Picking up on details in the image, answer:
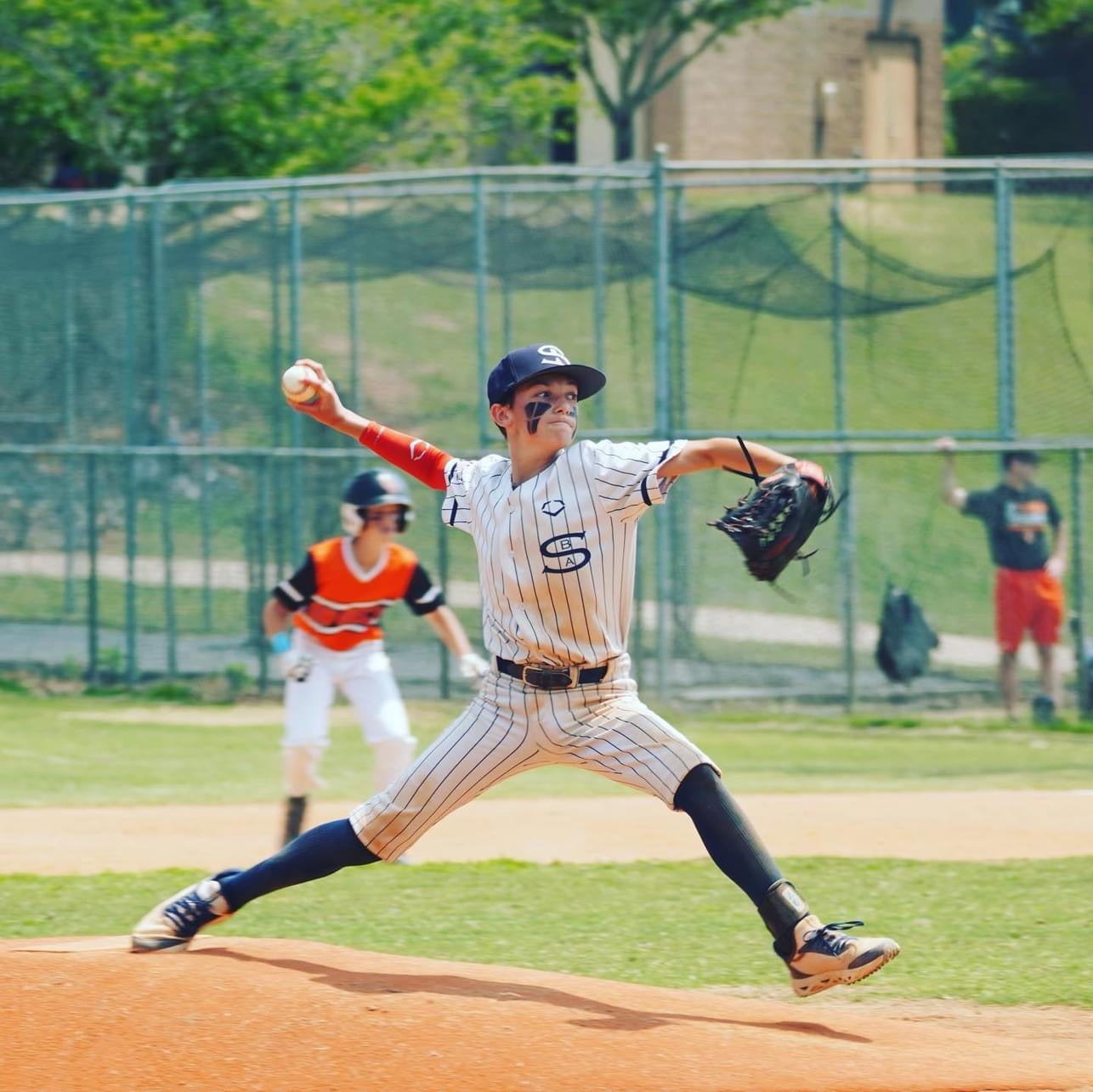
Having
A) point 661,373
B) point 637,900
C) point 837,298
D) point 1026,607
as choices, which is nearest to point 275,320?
point 661,373

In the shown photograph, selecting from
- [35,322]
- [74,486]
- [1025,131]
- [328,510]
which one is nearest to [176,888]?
[328,510]

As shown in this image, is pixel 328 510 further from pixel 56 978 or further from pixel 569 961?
pixel 56 978

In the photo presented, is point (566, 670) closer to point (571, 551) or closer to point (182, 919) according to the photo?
point (571, 551)

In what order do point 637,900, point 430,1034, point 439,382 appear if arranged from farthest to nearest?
point 439,382
point 637,900
point 430,1034

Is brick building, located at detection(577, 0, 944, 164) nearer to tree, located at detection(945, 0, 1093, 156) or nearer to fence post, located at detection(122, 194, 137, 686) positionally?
tree, located at detection(945, 0, 1093, 156)

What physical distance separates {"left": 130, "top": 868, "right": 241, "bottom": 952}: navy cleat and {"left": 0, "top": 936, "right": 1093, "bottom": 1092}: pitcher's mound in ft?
0.28

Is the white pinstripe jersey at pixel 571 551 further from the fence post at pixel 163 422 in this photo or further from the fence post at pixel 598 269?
the fence post at pixel 163 422

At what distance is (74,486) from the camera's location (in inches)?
544

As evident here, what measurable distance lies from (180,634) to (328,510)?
4.92 ft

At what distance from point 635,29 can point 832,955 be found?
81.7ft

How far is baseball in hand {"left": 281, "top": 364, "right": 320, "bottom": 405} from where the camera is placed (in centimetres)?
530

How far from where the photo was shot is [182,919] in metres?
5.30

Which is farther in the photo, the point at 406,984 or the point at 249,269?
the point at 249,269

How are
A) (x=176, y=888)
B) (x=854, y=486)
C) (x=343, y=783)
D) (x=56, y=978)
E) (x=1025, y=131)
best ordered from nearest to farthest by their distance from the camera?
(x=56, y=978)
(x=176, y=888)
(x=343, y=783)
(x=854, y=486)
(x=1025, y=131)
